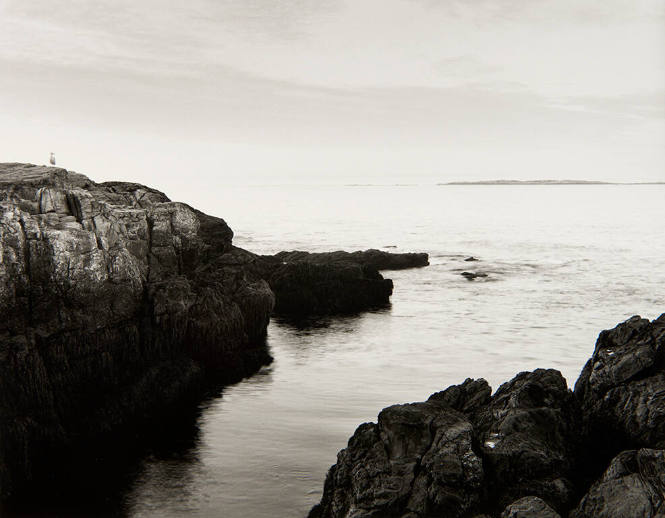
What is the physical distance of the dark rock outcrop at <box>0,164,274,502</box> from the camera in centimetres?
1370

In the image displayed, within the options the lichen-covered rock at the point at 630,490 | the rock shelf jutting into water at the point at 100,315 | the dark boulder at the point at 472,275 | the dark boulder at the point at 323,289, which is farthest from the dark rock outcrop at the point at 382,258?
the lichen-covered rock at the point at 630,490

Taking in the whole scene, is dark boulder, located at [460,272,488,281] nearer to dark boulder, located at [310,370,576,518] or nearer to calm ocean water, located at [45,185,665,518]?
calm ocean water, located at [45,185,665,518]

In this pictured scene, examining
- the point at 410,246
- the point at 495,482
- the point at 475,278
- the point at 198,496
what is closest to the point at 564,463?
the point at 495,482

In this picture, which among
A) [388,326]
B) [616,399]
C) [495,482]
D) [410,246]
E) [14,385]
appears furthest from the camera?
[410,246]

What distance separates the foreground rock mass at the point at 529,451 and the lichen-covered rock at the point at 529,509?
1cm

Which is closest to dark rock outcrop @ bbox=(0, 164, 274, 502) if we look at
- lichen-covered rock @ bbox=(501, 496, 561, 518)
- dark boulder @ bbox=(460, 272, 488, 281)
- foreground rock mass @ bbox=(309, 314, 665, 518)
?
foreground rock mass @ bbox=(309, 314, 665, 518)

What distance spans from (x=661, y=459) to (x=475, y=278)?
30.2 metres

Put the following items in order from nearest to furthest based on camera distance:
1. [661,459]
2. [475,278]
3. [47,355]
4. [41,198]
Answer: [661,459]
[47,355]
[41,198]
[475,278]

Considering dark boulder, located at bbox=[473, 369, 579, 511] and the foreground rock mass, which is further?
dark boulder, located at bbox=[473, 369, 579, 511]

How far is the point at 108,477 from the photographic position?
42.8 feet

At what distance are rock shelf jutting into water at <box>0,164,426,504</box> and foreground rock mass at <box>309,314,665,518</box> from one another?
5.47m

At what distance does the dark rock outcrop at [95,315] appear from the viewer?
45.0ft

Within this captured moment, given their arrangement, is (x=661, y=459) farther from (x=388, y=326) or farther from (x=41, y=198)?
(x=388, y=326)

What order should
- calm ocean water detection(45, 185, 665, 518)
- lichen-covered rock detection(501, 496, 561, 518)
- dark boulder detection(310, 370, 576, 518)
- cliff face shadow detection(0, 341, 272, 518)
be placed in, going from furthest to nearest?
calm ocean water detection(45, 185, 665, 518) < cliff face shadow detection(0, 341, 272, 518) < dark boulder detection(310, 370, 576, 518) < lichen-covered rock detection(501, 496, 561, 518)
